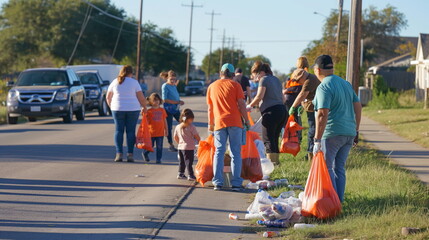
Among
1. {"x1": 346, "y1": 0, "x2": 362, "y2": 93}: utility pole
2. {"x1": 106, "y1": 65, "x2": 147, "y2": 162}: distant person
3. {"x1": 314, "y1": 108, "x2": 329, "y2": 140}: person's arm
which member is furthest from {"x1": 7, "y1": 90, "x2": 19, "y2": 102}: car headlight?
{"x1": 314, "y1": 108, "x2": 329, "y2": 140}: person's arm

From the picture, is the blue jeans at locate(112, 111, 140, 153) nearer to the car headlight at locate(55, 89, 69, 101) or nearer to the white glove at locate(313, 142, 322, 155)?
the white glove at locate(313, 142, 322, 155)

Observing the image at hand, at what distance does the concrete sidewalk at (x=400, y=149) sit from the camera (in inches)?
543

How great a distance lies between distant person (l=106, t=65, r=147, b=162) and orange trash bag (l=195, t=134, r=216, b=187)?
10.2 ft

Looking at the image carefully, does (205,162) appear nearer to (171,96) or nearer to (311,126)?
(311,126)

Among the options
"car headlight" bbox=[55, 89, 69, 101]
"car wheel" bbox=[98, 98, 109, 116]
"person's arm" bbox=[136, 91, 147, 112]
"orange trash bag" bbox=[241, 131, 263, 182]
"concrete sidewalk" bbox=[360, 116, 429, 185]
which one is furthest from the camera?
"car wheel" bbox=[98, 98, 109, 116]

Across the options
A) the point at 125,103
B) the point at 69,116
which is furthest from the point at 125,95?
the point at 69,116

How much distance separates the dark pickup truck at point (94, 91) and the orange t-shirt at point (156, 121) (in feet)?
51.7

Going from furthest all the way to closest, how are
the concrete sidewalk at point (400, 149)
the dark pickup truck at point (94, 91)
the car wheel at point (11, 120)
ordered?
the dark pickup truck at point (94, 91), the car wheel at point (11, 120), the concrete sidewalk at point (400, 149)

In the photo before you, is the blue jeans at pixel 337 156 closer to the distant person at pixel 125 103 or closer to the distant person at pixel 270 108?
the distant person at pixel 270 108

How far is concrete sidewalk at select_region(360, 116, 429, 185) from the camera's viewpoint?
45.2 feet

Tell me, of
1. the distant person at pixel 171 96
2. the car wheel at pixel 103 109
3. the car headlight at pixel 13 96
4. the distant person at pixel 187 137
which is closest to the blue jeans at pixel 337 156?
the distant person at pixel 187 137

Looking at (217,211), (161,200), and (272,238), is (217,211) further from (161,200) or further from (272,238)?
(272,238)

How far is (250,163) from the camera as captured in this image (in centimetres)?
1138

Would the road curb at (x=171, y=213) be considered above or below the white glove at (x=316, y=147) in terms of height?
below
